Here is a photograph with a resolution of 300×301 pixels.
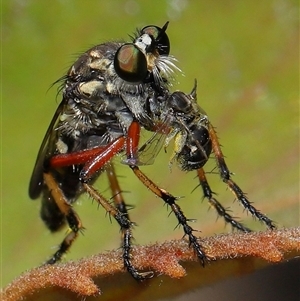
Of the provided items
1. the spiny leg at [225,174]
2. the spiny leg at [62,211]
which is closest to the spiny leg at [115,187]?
the spiny leg at [62,211]

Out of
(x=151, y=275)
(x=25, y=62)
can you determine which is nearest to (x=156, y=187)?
(x=151, y=275)

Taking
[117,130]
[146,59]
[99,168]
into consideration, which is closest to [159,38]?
[146,59]

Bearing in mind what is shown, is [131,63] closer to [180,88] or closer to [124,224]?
[124,224]

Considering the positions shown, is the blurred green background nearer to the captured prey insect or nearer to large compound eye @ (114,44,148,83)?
the captured prey insect

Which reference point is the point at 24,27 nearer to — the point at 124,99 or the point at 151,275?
the point at 124,99

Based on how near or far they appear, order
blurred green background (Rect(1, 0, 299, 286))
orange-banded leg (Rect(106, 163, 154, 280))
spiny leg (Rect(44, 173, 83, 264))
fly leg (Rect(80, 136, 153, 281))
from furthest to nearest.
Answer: spiny leg (Rect(44, 173, 83, 264)) → blurred green background (Rect(1, 0, 299, 286)) → fly leg (Rect(80, 136, 153, 281)) → orange-banded leg (Rect(106, 163, 154, 280))

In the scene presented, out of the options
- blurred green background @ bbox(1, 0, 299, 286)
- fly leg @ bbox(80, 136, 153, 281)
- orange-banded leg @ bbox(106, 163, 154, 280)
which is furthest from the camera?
blurred green background @ bbox(1, 0, 299, 286)

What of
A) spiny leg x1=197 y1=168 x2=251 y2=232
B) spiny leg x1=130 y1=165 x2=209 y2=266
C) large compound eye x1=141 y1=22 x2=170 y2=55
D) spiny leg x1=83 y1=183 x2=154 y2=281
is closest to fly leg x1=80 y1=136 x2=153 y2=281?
spiny leg x1=83 y1=183 x2=154 y2=281

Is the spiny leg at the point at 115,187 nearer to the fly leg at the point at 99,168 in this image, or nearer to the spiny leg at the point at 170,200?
the fly leg at the point at 99,168
